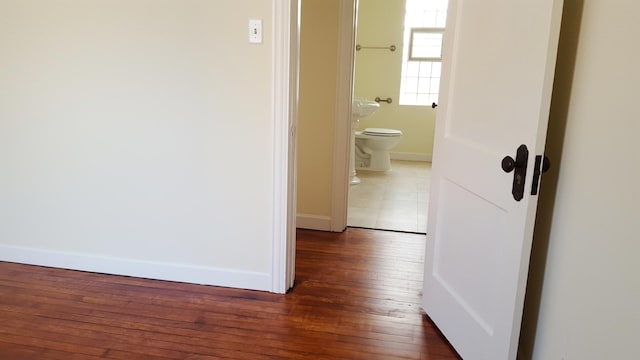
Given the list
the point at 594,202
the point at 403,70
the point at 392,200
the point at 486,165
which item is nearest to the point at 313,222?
the point at 392,200

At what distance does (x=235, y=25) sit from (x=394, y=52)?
3957mm

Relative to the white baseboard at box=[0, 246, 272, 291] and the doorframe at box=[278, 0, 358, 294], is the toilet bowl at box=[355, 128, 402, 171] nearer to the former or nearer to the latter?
the doorframe at box=[278, 0, 358, 294]

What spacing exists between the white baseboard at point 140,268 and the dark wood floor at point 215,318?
42mm

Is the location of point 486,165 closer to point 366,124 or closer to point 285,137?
point 285,137

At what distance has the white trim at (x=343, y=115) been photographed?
2.97 m

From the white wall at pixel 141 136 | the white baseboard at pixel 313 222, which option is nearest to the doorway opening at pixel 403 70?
the white baseboard at pixel 313 222

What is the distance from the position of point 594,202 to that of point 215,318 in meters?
1.57

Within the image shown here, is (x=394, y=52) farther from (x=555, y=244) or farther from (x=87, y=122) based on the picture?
(x=555, y=244)

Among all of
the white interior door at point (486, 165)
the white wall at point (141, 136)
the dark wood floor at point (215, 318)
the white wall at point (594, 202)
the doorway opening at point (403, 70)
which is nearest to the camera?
the white wall at point (594, 202)

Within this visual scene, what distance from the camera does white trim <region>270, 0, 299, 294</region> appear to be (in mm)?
2061

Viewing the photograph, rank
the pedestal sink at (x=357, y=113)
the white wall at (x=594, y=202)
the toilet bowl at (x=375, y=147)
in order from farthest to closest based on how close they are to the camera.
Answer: the toilet bowl at (x=375, y=147), the pedestal sink at (x=357, y=113), the white wall at (x=594, y=202)

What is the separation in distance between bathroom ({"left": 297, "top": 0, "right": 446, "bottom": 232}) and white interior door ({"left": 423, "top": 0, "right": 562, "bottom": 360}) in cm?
124

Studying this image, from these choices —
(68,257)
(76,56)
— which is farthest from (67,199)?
(76,56)

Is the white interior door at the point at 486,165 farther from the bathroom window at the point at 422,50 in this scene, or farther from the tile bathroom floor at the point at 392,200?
the bathroom window at the point at 422,50
